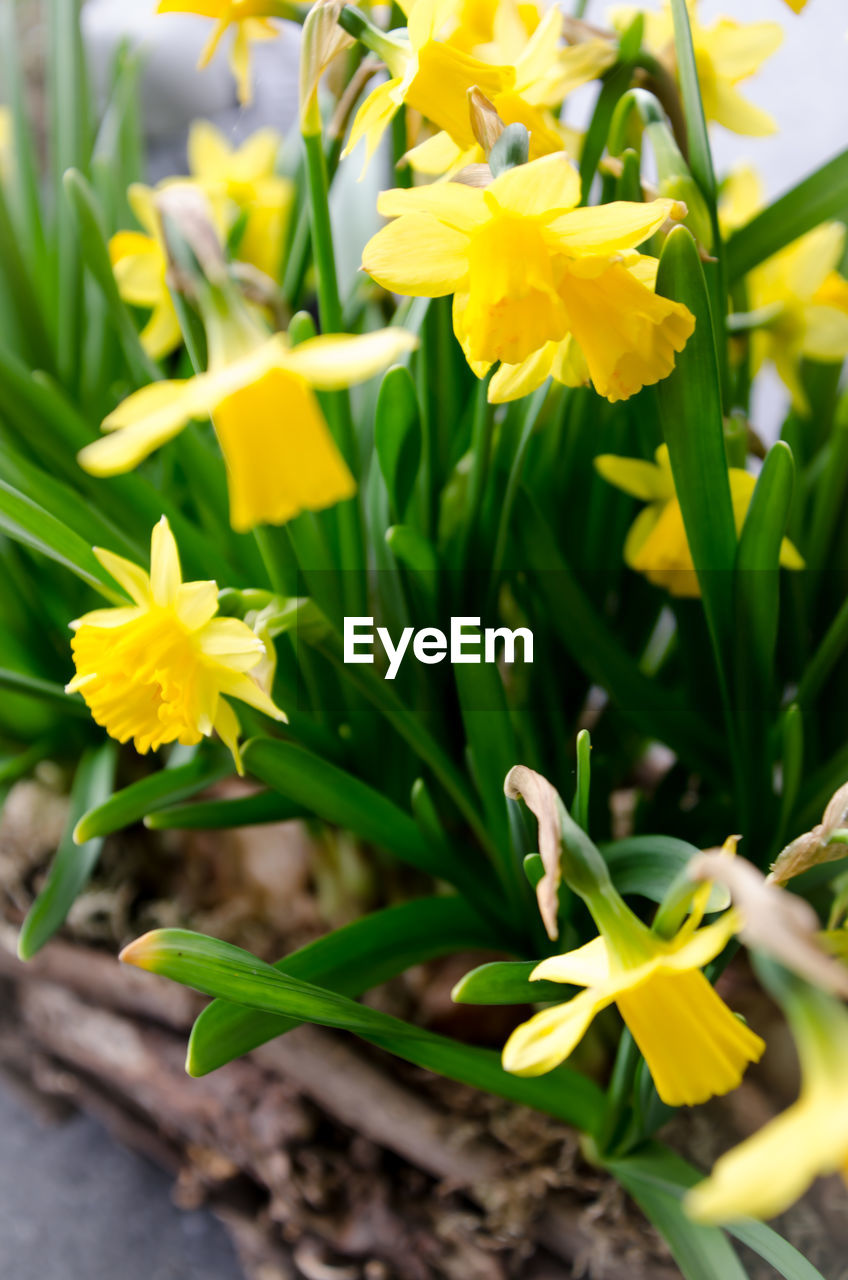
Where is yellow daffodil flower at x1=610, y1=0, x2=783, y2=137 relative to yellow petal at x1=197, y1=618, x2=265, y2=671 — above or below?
above

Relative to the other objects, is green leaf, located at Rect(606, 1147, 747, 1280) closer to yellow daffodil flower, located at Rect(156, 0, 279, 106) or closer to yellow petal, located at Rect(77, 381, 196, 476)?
yellow petal, located at Rect(77, 381, 196, 476)

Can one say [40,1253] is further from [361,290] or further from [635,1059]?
[361,290]

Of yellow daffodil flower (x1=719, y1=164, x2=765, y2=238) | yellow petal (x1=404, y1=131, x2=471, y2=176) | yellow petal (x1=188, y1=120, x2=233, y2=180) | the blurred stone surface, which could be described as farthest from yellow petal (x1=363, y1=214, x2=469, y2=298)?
the blurred stone surface

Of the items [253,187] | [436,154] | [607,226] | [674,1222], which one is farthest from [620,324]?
[253,187]

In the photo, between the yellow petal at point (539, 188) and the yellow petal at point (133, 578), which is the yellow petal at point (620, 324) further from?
the yellow petal at point (133, 578)

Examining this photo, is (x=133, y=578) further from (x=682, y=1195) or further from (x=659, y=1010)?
(x=682, y=1195)
